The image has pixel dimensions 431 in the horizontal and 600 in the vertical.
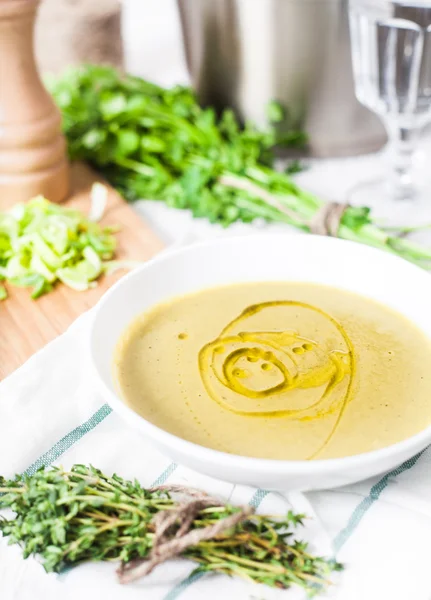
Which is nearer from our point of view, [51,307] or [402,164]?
[51,307]

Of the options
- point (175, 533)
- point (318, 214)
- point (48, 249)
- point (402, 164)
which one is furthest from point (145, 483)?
point (402, 164)

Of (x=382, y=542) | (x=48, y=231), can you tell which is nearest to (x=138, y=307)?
(x=48, y=231)

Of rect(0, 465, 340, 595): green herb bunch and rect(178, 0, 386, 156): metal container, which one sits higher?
rect(178, 0, 386, 156): metal container

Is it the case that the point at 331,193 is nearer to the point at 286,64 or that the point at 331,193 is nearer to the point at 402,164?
the point at 402,164

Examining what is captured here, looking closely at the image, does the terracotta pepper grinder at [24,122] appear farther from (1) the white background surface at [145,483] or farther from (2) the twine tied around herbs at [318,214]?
(1) the white background surface at [145,483]

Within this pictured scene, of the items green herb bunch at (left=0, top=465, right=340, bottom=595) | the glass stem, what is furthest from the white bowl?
the glass stem

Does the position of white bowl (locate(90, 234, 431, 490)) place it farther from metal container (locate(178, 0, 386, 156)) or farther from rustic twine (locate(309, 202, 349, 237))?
metal container (locate(178, 0, 386, 156))
